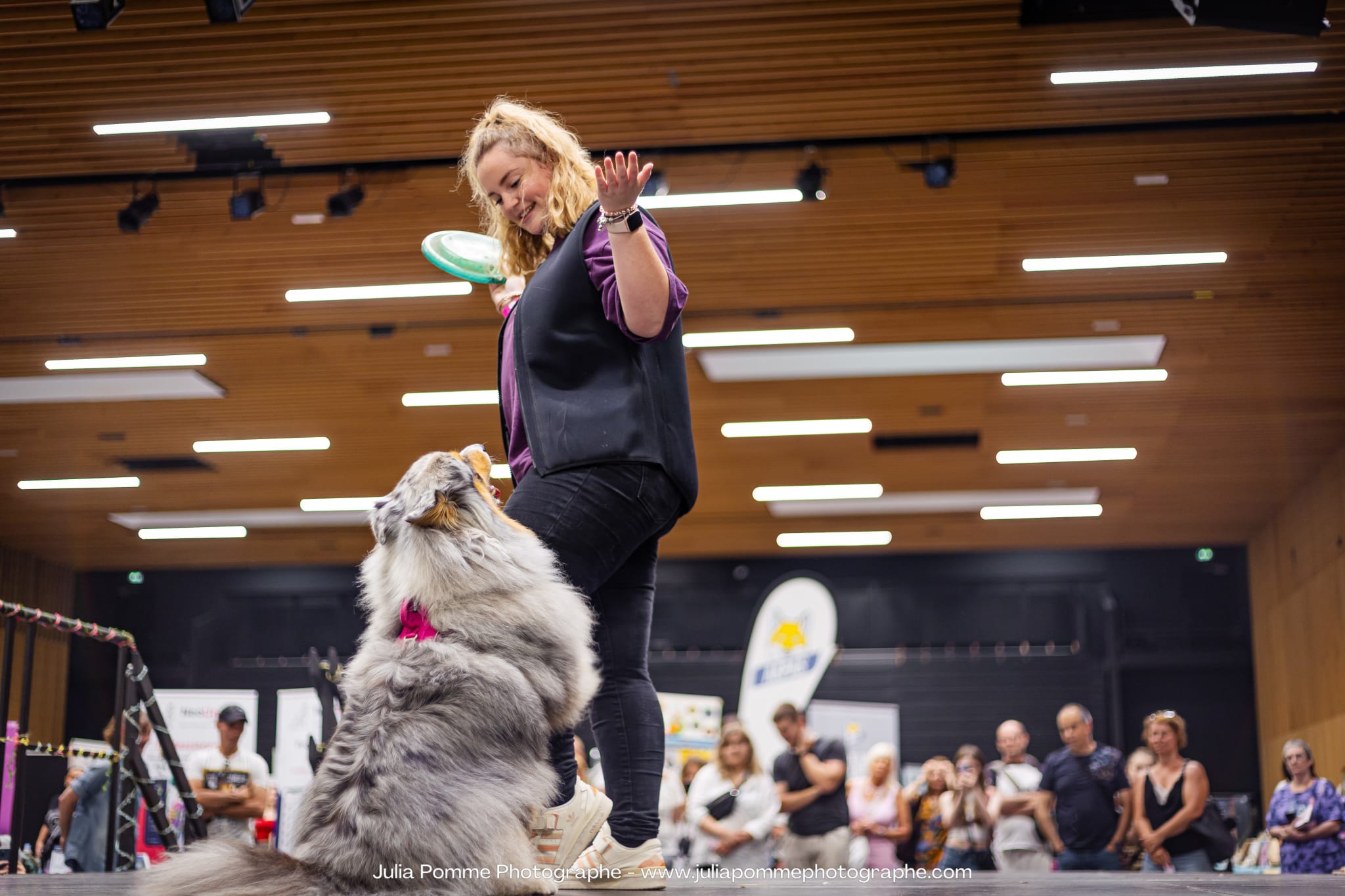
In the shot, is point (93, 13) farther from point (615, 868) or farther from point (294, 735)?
point (294, 735)

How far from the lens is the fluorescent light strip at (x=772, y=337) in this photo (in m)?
9.41

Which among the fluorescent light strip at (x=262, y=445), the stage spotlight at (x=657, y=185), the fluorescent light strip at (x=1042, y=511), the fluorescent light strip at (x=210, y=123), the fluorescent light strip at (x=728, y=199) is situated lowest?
the fluorescent light strip at (x=1042, y=511)

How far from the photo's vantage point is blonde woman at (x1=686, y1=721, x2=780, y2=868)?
24.8ft

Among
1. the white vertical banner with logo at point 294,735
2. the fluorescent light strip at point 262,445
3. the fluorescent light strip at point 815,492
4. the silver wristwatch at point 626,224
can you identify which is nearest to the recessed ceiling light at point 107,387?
the fluorescent light strip at point 262,445

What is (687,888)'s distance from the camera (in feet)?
7.57

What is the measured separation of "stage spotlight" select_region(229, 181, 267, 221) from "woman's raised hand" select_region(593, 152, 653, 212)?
575cm

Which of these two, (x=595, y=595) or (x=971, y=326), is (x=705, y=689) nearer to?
(x=971, y=326)

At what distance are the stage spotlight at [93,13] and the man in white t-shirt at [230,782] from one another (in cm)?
410

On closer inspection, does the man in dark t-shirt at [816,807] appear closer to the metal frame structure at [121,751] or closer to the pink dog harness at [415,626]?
the metal frame structure at [121,751]

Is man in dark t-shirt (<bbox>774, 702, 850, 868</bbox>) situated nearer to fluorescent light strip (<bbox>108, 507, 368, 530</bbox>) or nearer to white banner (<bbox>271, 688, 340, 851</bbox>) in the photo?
white banner (<bbox>271, 688, 340, 851</bbox>)

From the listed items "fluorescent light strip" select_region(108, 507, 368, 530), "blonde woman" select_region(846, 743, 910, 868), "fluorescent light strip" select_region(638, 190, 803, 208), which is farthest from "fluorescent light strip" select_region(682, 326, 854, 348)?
"fluorescent light strip" select_region(108, 507, 368, 530)

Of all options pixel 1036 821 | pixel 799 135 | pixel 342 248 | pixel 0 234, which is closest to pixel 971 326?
pixel 799 135

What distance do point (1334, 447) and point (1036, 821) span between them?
20.8 feet

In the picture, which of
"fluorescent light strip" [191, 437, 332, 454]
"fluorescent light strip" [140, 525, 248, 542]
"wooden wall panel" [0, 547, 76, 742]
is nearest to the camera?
"fluorescent light strip" [191, 437, 332, 454]
